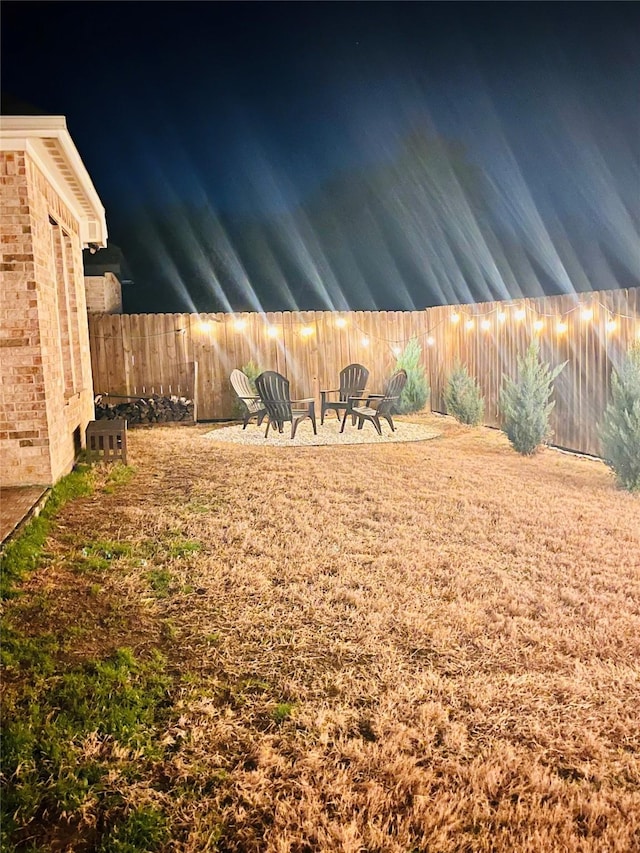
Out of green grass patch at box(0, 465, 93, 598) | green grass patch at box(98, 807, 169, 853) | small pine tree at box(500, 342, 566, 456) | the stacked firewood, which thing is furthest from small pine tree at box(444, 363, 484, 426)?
green grass patch at box(98, 807, 169, 853)

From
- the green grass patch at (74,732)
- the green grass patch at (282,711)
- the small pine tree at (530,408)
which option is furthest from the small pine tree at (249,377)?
the green grass patch at (282,711)

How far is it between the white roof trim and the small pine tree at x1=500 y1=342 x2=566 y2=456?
15.9 ft

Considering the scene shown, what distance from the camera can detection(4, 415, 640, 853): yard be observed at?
153 cm

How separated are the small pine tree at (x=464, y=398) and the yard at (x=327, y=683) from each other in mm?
4966

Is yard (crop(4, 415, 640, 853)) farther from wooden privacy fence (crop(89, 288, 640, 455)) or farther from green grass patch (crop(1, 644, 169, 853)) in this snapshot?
wooden privacy fence (crop(89, 288, 640, 455))

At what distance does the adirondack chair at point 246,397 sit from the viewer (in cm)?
859

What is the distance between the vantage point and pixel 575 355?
706cm

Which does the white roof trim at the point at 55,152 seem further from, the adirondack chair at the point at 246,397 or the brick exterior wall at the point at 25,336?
the adirondack chair at the point at 246,397

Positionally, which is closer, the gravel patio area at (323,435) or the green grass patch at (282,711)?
the green grass patch at (282,711)

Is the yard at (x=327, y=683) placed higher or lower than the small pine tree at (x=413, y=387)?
lower

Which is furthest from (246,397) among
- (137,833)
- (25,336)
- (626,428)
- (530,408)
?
(137,833)

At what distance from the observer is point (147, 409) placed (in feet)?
32.2

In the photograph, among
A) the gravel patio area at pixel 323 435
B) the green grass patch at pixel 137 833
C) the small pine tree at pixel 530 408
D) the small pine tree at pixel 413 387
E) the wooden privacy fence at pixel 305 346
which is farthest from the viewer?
the small pine tree at pixel 413 387

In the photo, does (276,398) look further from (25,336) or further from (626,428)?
(626,428)
